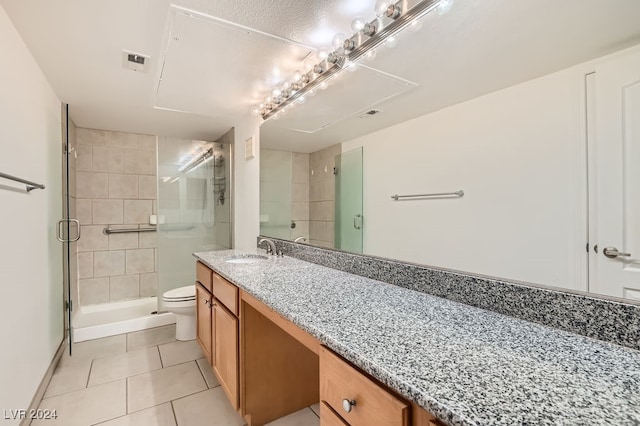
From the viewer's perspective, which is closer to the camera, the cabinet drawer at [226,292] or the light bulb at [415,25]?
the light bulb at [415,25]

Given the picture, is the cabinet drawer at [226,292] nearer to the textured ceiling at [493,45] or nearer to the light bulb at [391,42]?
the textured ceiling at [493,45]

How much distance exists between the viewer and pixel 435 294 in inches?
44.8

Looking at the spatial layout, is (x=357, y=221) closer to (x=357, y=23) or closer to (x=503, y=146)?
(x=503, y=146)

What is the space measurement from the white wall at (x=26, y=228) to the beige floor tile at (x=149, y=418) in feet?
1.52

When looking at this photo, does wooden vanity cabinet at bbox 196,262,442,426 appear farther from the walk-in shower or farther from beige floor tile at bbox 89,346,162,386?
the walk-in shower

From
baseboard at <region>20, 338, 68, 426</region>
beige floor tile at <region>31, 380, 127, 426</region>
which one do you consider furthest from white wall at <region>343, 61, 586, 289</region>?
baseboard at <region>20, 338, 68, 426</region>

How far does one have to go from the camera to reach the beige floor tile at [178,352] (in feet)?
7.18

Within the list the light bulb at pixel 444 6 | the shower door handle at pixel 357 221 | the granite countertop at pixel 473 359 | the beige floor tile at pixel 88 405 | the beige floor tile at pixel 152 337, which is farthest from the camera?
the beige floor tile at pixel 152 337

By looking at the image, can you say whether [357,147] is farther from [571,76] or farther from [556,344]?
[556,344]

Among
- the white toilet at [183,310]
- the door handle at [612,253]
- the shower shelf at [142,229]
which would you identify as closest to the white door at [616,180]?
the door handle at [612,253]

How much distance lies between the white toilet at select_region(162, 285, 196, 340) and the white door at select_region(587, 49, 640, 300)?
8.58ft

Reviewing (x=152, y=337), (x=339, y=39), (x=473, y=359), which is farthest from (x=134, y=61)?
(x=152, y=337)

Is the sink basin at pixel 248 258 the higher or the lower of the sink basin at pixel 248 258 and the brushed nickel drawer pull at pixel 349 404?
the higher

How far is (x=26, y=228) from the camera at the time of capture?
1.58 m
